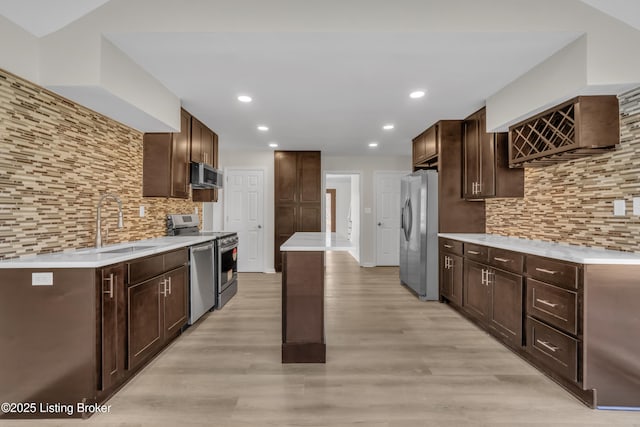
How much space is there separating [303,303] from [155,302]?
3.85ft

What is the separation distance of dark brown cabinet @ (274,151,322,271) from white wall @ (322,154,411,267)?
0.84 metres

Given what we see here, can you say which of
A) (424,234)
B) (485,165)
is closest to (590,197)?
(485,165)

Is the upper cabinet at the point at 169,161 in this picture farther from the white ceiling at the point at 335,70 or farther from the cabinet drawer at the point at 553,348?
the cabinet drawer at the point at 553,348

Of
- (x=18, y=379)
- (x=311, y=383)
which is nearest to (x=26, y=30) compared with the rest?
(x=18, y=379)

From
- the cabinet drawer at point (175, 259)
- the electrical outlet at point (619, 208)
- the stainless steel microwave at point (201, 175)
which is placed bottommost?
the cabinet drawer at point (175, 259)

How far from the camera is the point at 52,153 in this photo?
2232mm

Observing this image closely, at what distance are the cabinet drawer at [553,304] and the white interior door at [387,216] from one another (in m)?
4.35

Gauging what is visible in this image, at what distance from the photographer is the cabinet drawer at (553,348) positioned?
2.00 metres

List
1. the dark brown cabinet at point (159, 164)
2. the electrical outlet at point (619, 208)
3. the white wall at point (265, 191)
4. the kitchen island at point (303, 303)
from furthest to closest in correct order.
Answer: the white wall at point (265, 191)
the dark brown cabinet at point (159, 164)
the kitchen island at point (303, 303)
the electrical outlet at point (619, 208)

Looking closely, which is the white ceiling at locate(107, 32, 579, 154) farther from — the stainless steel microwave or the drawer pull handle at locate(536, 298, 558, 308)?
the drawer pull handle at locate(536, 298, 558, 308)

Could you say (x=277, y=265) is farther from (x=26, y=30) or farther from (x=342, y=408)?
(x=26, y=30)

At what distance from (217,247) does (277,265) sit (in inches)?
91.7

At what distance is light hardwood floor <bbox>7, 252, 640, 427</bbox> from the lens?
70.7 inches

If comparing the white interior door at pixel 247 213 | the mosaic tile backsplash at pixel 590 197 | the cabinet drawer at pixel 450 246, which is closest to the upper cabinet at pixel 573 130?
the mosaic tile backsplash at pixel 590 197
